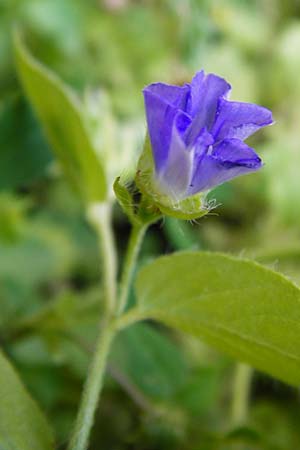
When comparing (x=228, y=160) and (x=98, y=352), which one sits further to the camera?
(x=98, y=352)

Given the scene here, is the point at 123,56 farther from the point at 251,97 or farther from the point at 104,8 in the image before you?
the point at 251,97

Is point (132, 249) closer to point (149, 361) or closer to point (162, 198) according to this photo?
point (162, 198)

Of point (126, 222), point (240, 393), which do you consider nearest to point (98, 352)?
point (240, 393)

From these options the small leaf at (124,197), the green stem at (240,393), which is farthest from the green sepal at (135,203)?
the green stem at (240,393)

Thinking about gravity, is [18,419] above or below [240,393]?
above

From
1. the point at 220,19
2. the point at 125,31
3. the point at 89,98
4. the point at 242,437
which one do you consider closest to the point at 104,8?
the point at 125,31

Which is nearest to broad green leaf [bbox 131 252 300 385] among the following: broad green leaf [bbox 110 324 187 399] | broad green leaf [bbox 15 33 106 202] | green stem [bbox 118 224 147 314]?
green stem [bbox 118 224 147 314]
